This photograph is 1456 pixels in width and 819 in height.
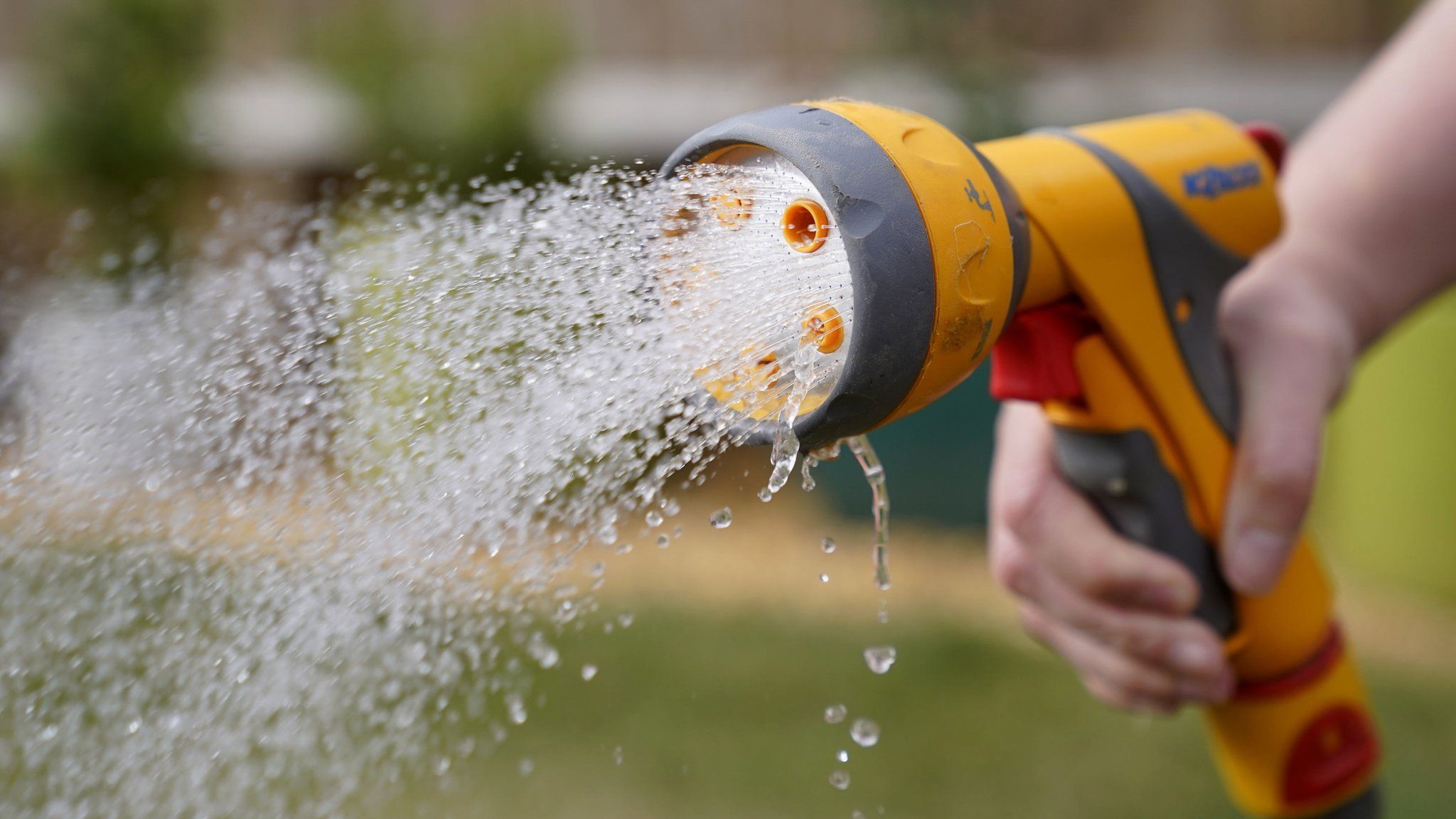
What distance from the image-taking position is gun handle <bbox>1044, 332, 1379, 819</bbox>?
1.16m

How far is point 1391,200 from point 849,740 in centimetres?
187

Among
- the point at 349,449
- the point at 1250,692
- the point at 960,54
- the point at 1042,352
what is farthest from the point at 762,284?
the point at 960,54

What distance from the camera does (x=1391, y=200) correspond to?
4.55 ft

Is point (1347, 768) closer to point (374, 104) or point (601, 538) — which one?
point (601, 538)

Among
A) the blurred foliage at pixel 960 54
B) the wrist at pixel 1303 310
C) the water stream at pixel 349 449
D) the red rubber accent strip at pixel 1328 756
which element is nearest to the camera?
the water stream at pixel 349 449

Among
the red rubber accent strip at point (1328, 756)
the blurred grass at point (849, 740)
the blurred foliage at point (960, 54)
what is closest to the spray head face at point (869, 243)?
the red rubber accent strip at point (1328, 756)

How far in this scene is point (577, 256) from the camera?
97 cm

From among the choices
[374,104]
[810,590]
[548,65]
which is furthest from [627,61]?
[810,590]

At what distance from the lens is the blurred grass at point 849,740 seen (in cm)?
258

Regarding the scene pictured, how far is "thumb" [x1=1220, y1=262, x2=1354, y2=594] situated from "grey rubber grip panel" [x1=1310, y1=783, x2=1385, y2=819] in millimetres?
442

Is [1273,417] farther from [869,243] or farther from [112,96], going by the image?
[112,96]

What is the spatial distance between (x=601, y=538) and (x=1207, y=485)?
662 mm

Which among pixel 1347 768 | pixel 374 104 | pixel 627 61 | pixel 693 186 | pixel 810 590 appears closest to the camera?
pixel 693 186

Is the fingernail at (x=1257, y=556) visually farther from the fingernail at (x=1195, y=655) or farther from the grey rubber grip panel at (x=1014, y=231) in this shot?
the grey rubber grip panel at (x=1014, y=231)
